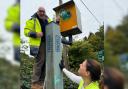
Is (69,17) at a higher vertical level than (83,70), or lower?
higher

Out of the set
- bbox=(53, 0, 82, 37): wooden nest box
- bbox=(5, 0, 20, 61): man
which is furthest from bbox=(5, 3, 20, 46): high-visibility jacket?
bbox=(53, 0, 82, 37): wooden nest box

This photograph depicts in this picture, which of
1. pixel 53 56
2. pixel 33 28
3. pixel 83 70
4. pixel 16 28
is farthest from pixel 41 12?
pixel 16 28

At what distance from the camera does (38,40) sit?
182 centimetres

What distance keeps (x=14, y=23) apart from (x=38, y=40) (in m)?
1.06

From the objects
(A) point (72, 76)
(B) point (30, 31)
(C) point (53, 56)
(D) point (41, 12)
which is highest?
(D) point (41, 12)

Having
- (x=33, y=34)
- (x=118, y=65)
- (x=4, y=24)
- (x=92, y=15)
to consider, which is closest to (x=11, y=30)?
(x=4, y=24)

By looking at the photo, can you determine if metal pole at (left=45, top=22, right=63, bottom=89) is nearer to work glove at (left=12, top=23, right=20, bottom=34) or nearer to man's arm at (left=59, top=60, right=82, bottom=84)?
man's arm at (left=59, top=60, right=82, bottom=84)

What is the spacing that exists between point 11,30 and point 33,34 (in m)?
0.99

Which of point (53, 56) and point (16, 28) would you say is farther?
point (53, 56)

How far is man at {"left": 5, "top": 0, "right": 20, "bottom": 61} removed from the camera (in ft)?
2.49

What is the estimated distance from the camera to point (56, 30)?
1871mm

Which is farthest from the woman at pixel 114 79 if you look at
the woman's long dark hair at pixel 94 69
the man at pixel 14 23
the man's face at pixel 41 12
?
the man's face at pixel 41 12

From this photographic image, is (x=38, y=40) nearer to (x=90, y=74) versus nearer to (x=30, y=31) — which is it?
(x=30, y=31)

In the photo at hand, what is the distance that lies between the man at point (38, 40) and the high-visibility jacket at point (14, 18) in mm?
953
